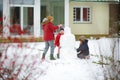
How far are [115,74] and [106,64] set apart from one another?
0.53 m

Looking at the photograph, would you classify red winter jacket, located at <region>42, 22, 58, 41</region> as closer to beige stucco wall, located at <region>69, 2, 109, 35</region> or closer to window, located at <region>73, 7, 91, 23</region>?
beige stucco wall, located at <region>69, 2, 109, 35</region>

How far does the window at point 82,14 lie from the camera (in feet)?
103

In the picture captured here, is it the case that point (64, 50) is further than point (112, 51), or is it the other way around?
point (64, 50)

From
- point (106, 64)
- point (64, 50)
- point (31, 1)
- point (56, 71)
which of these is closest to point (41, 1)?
point (31, 1)

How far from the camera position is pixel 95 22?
31.3 metres

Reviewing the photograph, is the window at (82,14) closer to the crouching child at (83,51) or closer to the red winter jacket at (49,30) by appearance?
the crouching child at (83,51)

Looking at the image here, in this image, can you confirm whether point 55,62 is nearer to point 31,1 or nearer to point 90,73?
point 90,73

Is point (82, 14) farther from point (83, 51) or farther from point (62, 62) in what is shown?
point (62, 62)

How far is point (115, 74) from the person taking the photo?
7.72 m

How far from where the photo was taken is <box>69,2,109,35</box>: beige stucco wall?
30.9 metres

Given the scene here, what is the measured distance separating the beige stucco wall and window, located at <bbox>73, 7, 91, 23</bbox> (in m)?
0.34

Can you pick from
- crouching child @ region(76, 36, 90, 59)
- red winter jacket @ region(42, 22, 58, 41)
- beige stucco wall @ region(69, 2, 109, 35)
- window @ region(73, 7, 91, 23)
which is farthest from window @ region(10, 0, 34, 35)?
red winter jacket @ region(42, 22, 58, 41)

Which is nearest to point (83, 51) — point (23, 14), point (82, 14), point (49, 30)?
point (49, 30)

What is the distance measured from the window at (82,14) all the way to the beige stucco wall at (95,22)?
34cm
